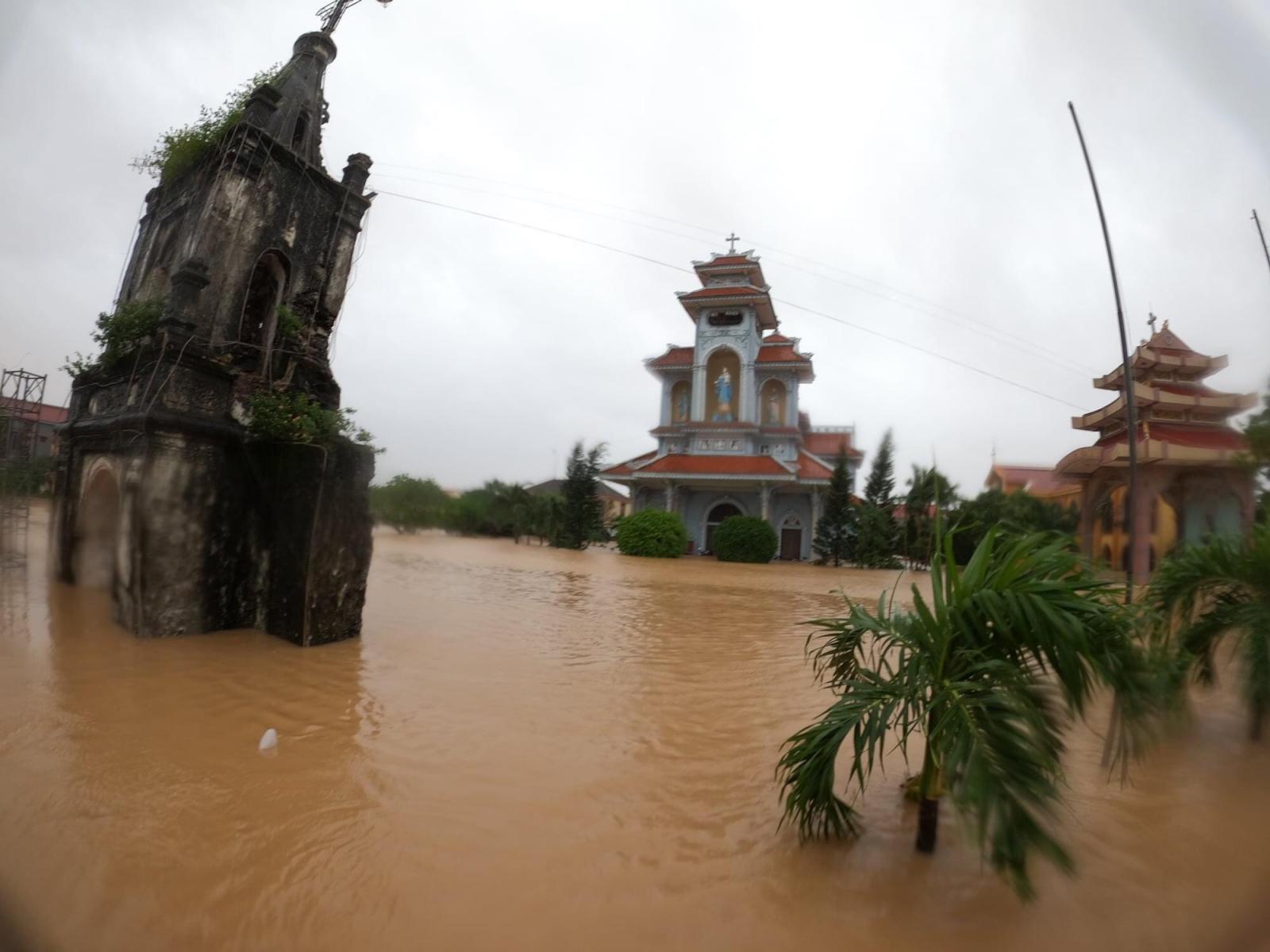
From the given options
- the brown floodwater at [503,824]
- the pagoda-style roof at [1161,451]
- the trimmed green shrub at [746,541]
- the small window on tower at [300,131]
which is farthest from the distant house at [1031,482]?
the trimmed green shrub at [746,541]

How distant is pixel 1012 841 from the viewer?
1604 mm

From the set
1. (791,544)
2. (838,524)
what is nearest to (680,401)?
(791,544)

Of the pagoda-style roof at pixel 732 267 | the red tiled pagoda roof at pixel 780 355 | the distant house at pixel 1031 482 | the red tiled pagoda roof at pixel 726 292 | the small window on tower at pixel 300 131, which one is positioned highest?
the pagoda-style roof at pixel 732 267

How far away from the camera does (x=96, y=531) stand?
23.0 ft

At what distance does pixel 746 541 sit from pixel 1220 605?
59.3 ft

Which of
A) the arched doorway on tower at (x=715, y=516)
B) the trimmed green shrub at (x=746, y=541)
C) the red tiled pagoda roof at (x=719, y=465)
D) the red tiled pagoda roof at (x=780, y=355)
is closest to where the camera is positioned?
the trimmed green shrub at (x=746, y=541)

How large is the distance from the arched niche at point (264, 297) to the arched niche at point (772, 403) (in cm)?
1981

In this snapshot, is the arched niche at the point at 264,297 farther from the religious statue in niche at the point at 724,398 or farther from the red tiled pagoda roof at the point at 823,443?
the red tiled pagoda roof at the point at 823,443

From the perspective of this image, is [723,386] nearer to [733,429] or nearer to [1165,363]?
[733,429]

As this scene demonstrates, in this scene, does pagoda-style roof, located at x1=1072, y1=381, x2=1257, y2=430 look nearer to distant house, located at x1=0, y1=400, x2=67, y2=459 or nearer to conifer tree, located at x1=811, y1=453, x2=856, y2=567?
distant house, located at x1=0, y1=400, x2=67, y2=459

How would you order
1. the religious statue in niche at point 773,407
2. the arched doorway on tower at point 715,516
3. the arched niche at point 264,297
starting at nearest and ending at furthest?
1. the arched niche at point 264,297
2. the arched doorway on tower at point 715,516
3. the religious statue in niche at point 773,407

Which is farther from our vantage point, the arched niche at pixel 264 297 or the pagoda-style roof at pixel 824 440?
the pagoda-style roof at pixel 824 440

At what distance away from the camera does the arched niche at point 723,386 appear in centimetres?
2477

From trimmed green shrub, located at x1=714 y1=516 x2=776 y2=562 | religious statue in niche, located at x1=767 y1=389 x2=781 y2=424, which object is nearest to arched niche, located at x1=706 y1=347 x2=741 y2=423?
religious statue in niche, located at x1=767 y1=389 x2=781 y2=424
